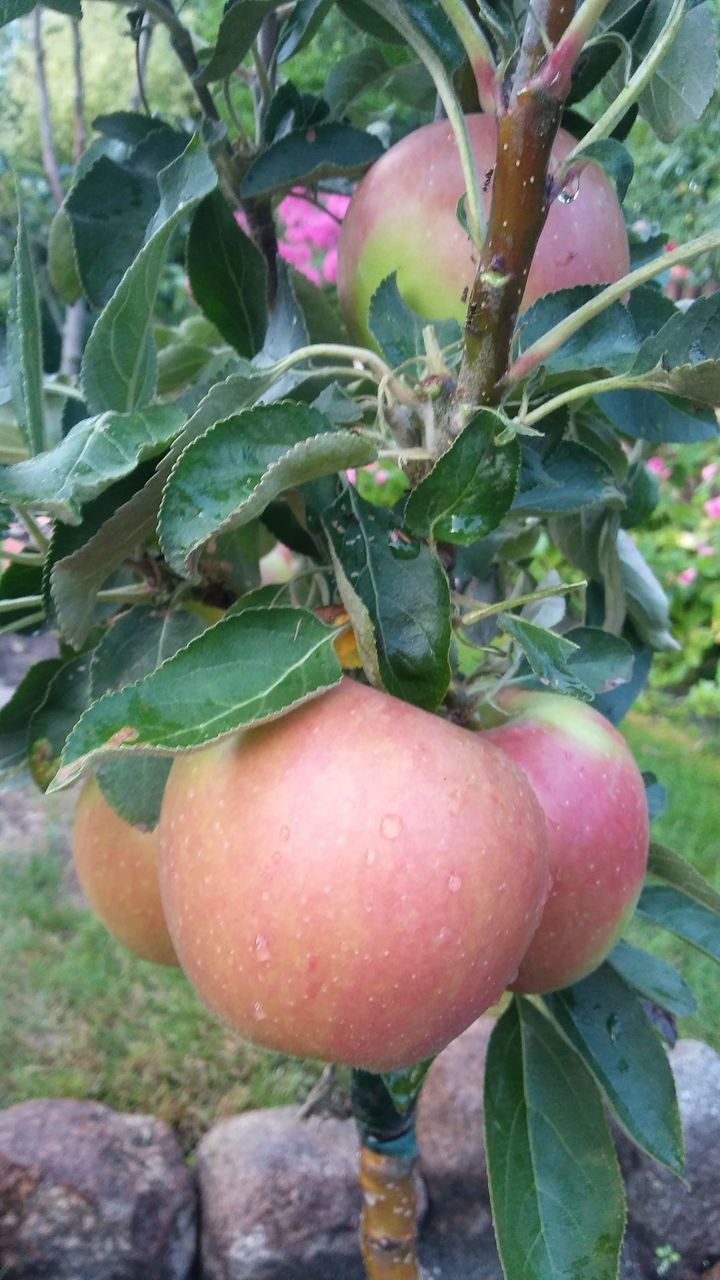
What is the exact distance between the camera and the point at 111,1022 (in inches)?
55.9

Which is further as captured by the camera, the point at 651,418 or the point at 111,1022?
the point at 111,1022

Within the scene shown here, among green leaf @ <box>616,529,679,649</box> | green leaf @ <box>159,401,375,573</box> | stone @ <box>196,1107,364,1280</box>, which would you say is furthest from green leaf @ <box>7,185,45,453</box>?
stone @ <box>196,1107,364,1280</box>

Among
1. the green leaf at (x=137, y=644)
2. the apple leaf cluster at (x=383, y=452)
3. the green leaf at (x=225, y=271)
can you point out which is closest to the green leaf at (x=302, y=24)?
the apple leaf cluster at (x=383, y=452)

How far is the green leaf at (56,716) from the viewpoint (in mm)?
536

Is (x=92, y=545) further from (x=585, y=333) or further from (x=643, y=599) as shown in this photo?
(x=643, y=599)

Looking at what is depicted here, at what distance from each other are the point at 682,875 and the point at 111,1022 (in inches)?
40.7

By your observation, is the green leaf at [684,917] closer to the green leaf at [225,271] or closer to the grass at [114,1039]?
the green leaf at [225,271]

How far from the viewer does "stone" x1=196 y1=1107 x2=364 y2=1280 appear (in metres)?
1.04

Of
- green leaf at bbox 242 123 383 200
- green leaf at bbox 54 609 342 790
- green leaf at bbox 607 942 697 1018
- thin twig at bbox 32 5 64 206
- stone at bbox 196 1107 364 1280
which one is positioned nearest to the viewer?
green leaf at bbox 54 609 342 790

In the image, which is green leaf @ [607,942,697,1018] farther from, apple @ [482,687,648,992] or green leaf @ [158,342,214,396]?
green leaf @ [158,342,214,396]

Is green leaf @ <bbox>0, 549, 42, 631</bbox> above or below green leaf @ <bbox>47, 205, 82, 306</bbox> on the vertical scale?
below

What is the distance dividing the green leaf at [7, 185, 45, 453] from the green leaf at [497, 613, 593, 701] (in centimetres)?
23

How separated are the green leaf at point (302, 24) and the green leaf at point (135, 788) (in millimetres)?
400

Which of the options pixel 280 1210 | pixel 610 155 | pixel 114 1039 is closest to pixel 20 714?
pixel 610 155
